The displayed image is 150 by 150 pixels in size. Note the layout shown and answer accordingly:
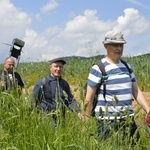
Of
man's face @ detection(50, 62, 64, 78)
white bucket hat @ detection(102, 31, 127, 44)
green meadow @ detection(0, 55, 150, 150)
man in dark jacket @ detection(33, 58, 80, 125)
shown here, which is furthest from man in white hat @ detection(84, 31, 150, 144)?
man's face @ detection(50, 62, 64, 78)

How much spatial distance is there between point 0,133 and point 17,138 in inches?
7.5

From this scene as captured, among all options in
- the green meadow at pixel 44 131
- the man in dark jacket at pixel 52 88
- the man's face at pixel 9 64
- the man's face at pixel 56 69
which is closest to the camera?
the green meadow at pixel 44 131

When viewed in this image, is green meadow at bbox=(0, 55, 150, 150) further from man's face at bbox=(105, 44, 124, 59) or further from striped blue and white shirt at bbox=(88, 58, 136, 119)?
man's face at bbox=(105, 44, 124, 59)

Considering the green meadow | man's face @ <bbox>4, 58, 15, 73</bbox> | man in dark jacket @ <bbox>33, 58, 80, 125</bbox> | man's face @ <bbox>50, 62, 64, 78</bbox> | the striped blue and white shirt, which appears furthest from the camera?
man's face @ <bbox>4, 58, 15, 73</bbox>

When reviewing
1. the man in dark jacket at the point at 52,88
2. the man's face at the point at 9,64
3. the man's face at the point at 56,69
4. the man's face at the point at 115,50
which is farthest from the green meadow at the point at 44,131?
the man's face at the point at 9,64

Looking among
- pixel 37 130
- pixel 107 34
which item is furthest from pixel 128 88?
pixel 37 130

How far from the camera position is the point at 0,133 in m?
3.39

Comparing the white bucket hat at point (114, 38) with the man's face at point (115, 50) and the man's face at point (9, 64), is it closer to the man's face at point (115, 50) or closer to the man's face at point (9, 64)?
the man's face at point (115, 50)

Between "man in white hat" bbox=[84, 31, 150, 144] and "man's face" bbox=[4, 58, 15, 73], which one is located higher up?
"man's face" bbox=[4, 58, 15, 73]

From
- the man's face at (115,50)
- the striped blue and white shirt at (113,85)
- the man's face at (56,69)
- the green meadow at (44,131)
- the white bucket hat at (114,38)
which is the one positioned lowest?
the green meadow at (44,131)

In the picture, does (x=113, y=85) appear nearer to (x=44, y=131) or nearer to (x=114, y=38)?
(x=114, y=38)

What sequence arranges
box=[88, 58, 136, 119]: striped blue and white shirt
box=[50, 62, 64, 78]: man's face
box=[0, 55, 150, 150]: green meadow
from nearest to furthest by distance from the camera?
1. box=[0, 55, 150, 150]: green meadow
2. box=[88, 58, 136, 119]: striped blue and white shirt
3. box=[50, 62, 64, 78]: man's face

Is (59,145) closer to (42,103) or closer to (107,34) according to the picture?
(107,34)

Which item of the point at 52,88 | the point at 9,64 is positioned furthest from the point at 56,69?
the point at 9,64
